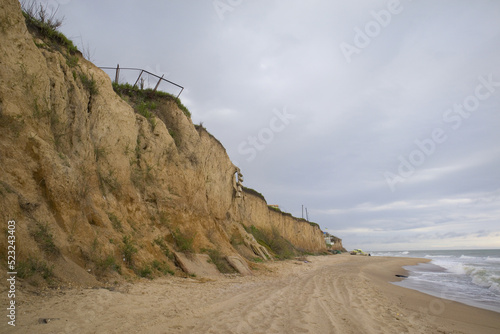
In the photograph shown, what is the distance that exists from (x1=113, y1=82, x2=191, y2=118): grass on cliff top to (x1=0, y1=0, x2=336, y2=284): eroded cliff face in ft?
1.89

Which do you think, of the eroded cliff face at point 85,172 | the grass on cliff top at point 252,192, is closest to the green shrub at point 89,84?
the eroded cliff face at point 85,172

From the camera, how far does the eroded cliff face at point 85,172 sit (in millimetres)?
5883

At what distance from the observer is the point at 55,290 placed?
4.82m

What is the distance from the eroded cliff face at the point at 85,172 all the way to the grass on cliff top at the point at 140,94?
575 mm

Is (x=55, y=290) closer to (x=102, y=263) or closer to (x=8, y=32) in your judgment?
(x=102, y=263)

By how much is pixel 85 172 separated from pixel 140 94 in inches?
268

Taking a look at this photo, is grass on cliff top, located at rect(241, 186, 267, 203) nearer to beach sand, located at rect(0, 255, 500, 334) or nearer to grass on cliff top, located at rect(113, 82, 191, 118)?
grass on cliff top, located at rect(113, 82, 191, 118)

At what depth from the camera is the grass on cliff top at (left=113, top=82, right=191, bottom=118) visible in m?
12.9

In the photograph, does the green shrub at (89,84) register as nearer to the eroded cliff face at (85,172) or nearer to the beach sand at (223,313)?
the eroded cliff face at (85,172)

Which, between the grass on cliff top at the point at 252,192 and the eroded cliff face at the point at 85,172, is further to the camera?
the grass on cliff top at the point at 252,192

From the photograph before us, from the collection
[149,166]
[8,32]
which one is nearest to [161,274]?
[149,166]

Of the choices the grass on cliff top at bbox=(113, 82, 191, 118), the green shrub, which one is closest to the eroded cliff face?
the green shrub

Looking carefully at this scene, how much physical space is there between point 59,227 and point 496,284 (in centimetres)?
1693

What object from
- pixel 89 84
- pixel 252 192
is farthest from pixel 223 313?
pixel 252 192
